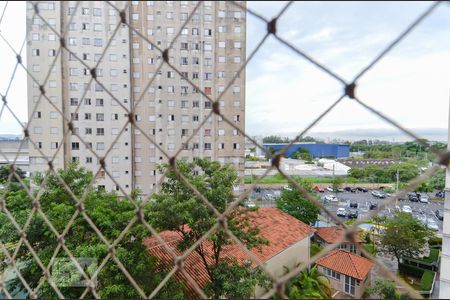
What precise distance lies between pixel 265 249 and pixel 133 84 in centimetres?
186

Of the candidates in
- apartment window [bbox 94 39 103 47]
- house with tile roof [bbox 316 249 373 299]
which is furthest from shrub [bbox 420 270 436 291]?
apartment window [bbox 94 39 103 47]

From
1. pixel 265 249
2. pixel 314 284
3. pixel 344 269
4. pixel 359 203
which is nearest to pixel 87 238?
pixel 265 249

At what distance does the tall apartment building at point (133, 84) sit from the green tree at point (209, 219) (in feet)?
0.70

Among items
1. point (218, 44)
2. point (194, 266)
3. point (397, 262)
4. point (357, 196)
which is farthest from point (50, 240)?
point (357, 196)

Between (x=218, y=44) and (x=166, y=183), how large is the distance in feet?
4.20

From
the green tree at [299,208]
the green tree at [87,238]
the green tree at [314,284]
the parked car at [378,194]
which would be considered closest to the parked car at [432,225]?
the parked car at [378,194]

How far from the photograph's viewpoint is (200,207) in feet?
5.63

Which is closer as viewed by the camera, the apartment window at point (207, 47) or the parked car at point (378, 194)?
the apartment window at point (207, 47)

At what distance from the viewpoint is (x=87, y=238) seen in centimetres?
184

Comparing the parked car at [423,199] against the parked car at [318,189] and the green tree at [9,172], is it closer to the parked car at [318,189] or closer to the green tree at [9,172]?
the parked car at [318,189]

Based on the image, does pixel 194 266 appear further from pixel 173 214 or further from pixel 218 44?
pixel 218 44

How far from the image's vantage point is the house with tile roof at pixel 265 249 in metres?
1.88

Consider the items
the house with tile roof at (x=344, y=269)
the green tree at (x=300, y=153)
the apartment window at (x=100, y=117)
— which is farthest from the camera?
the house with tile roof at (x=344, y=269)

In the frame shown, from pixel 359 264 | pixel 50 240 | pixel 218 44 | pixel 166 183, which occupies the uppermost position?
pixel 218 44
